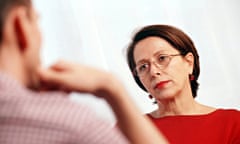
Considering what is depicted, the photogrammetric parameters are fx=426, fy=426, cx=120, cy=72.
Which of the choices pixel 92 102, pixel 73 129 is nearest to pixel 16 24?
pixel 73 129

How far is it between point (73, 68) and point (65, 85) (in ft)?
0.08

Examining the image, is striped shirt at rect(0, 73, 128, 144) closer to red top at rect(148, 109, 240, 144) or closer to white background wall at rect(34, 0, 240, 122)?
red top at rect(148, 109, 240, 144)

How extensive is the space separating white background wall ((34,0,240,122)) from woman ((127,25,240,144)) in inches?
8.7

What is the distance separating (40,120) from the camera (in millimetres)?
456

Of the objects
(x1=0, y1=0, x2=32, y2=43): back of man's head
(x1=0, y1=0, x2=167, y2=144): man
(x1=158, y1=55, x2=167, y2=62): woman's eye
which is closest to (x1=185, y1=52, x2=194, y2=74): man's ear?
(x1=158, y1=55, x2=167, y2=62): woman's eye

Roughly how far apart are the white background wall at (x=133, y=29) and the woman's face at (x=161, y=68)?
230 mm

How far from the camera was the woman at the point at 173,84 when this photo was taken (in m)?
1.34

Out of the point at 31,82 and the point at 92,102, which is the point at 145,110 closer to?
the point at 92,102

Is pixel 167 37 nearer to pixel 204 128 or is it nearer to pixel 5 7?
pixel 204 128

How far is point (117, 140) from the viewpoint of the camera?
0.50m

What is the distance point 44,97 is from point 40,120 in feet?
0.10

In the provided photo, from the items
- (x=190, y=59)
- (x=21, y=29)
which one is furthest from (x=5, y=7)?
(x=190, y=59)

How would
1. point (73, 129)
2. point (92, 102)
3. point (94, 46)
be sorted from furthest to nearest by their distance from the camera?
point (94, 46) → point (92, 102) → point (73, 129)

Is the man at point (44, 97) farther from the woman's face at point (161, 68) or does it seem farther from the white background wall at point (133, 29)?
the white background wall at point (133, 29)
